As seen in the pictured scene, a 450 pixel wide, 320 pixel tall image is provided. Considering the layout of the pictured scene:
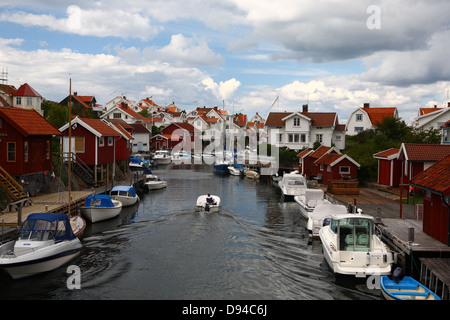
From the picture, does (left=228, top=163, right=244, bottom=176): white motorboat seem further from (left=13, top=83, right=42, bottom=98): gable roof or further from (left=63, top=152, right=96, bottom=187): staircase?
(left=13, top=83, right=42, bottom=98): gable roof

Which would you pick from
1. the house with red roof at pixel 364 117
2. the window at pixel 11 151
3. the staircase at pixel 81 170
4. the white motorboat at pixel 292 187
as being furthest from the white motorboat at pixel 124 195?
the house with red roof at pixel 364 117

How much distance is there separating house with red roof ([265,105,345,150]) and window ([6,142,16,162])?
1947 inches

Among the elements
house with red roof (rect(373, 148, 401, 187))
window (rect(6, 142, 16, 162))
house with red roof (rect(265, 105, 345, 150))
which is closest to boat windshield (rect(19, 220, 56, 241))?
window (rect(6, 142, 16, 162))

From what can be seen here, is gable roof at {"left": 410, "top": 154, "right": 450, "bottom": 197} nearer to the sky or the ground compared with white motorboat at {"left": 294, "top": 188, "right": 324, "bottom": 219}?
nearer to the sky

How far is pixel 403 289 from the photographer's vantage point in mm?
15930

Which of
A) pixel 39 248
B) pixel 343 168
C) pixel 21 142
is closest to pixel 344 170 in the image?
pixel 343 168

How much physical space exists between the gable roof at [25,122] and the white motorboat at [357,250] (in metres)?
22.8

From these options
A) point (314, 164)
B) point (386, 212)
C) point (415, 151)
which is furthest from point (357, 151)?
point (386, 212)

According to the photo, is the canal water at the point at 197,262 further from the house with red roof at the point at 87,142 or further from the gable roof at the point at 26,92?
the gable roof at the point at 26,92

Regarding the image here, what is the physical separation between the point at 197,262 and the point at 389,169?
81.6 ft

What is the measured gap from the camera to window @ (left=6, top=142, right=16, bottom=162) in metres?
29.7

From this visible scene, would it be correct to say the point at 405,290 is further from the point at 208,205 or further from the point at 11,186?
the point at 11,186

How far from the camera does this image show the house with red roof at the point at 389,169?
1511 inches

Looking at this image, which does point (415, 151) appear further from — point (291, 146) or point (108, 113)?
point (108, 113)
